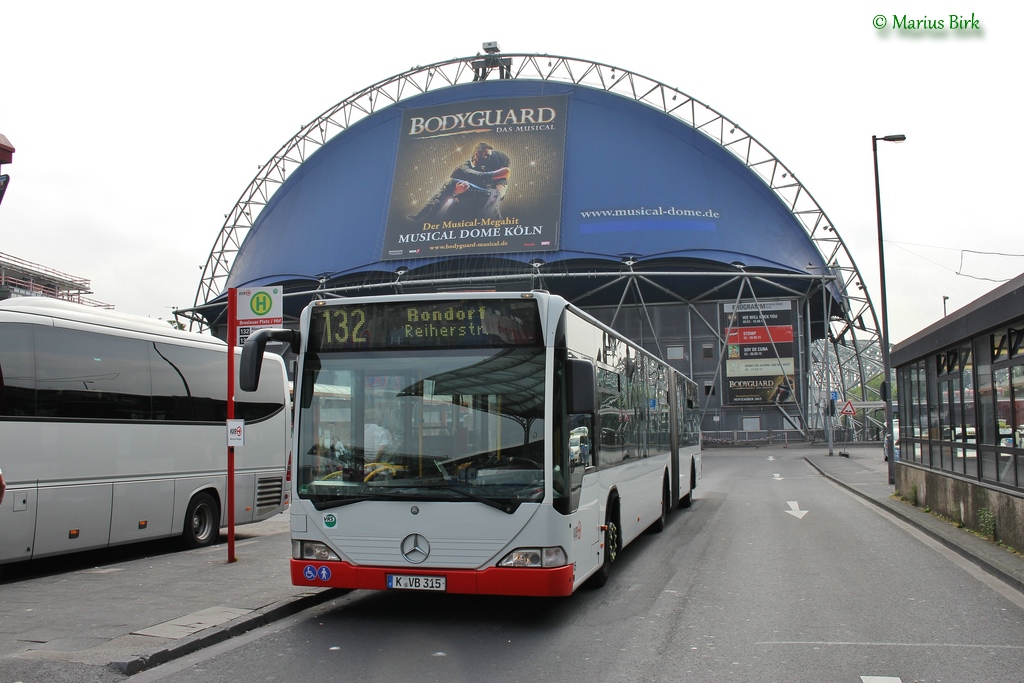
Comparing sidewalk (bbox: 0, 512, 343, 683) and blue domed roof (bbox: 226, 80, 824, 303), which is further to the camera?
blue domed roof (bbox: 226, 80, 824, 303)

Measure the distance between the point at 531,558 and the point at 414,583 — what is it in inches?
40.0

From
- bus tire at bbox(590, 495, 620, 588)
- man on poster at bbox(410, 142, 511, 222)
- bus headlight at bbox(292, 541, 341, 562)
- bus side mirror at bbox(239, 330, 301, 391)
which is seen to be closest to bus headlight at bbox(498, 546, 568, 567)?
bus headlight at bbox(292, 541, 341, 562)

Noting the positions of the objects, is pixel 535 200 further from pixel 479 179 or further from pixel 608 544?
pixel 608 544

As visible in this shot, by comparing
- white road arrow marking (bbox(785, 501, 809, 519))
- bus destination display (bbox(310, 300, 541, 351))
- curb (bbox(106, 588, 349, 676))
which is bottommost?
white road arrow marking (bbox(785, 501, 809, 519))

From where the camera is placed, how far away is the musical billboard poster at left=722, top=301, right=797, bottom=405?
5256cm

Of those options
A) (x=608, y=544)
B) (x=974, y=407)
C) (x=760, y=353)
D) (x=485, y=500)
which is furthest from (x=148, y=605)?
(x=760, y=353)

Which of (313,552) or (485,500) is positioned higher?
(485,500)

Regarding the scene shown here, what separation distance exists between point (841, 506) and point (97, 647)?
1589cm

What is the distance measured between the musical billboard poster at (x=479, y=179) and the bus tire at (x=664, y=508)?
34758 millimetres

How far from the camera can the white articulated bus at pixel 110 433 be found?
33.1 feet

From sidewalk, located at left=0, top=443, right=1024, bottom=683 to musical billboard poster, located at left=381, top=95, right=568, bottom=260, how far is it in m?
38.7

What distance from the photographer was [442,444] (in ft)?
25.1

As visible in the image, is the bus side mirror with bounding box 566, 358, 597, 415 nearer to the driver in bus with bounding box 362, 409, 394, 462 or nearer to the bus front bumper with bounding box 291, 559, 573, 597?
the bus front bumper with bounding box 291, 559, 573, 597

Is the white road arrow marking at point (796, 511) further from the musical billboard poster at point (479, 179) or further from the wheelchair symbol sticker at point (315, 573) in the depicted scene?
the musical billboard poster at point (479, 179)
